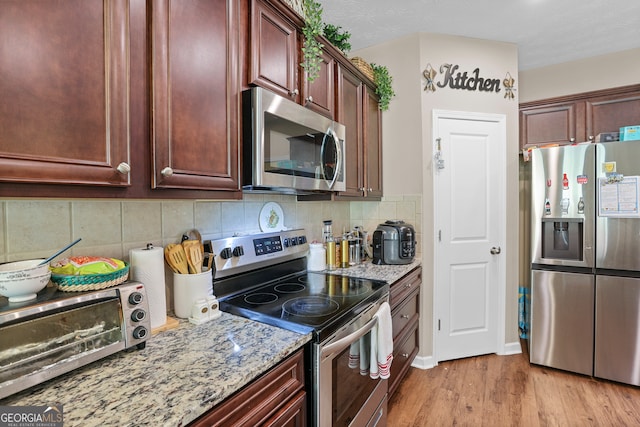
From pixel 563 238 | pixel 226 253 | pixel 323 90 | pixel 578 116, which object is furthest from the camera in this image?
pixel 578 116

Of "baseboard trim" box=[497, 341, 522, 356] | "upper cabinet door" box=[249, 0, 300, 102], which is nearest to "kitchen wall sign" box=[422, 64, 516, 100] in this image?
"upper cabinet door" box=[249, 0, 300, 102]

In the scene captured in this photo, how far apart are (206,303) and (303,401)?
513 mm

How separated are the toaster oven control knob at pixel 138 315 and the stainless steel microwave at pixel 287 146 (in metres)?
0.58

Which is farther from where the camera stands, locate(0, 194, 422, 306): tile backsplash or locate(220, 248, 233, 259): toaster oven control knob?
locate(220, 248, 233, 259): toaster oven control knob

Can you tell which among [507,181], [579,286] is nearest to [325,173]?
[507,181]

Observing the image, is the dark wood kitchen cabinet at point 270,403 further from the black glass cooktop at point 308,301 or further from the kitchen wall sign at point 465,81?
the kitchen wall sign at point 465,81

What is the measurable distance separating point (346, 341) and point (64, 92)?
121 centimetres

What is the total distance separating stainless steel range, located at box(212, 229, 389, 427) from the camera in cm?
118

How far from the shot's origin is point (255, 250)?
1680 mm

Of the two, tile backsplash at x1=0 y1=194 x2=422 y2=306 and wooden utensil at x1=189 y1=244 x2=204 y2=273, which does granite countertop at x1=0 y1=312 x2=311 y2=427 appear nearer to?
wooden utensil at x1=189 y1=244 x2=204 y2=273

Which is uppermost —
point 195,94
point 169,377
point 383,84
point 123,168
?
point 383,84

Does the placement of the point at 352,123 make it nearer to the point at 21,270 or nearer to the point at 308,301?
the point at 308,301

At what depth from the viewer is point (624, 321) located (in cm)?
228

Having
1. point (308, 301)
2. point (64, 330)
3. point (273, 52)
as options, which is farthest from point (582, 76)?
point (64, 330)
